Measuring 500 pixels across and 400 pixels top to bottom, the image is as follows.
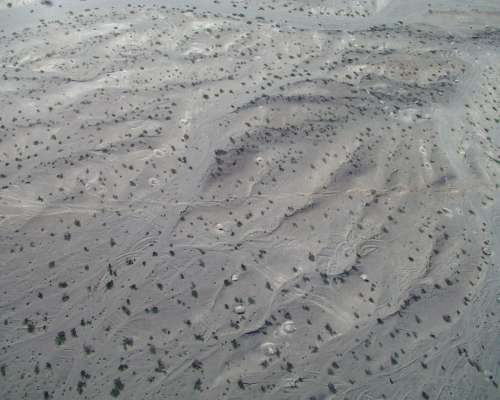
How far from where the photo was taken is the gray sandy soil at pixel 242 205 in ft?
133

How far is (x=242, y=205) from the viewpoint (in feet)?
164

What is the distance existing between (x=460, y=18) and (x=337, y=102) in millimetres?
32380

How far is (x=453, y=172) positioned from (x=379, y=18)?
3083cm

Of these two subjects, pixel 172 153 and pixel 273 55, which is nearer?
pixel 172 153

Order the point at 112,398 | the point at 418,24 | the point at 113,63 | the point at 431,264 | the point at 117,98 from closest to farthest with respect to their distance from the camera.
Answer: the point at 112,398
the point at 431,264
the point at 117,98
the point at 113,63
the point at 418,24

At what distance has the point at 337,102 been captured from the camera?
6041 cm

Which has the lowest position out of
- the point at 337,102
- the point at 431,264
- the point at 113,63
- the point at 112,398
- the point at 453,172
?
the point at 112,398

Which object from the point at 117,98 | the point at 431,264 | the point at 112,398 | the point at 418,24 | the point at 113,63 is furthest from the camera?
the point at 418,24

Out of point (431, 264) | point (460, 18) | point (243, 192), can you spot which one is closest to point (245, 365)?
point (243, 192)

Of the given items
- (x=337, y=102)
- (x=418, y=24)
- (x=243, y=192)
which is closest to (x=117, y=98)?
(x=243, y=192)

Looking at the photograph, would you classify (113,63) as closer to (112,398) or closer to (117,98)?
(117,98)

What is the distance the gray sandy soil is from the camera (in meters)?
40.6

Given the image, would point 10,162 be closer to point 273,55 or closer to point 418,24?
point 273,55

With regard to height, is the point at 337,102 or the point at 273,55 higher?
the point at 273,55
